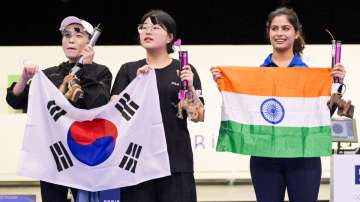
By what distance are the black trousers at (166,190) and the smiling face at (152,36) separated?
2.02 ft

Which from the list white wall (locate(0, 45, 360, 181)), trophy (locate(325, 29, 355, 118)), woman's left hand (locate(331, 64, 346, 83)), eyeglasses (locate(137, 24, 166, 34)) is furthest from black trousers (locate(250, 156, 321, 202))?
white wall (locate(0, 45, 360, 181))

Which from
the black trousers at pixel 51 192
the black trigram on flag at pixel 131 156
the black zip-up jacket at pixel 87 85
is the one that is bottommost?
the black trousers at pixel 51 192

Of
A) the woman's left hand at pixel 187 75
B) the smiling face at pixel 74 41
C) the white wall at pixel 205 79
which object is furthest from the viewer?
the white wall at pixel 205 79

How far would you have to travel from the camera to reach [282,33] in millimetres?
3617

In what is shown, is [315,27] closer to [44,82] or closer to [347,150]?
[347,150]

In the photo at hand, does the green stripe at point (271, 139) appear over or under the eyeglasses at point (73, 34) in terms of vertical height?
under

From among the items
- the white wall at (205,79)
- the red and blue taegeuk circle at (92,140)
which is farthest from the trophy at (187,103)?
the white wall at (205,79)

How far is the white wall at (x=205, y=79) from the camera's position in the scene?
18.1ft

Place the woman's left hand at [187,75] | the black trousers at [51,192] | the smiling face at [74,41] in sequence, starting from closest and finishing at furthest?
1. the woman's left hand at [187,75]
2. the black trousers at [51,192]
3. the smiling face at [74,41]

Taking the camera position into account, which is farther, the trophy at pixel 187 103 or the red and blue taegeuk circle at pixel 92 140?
the red and blue taegeuk circle at pixel 92 140

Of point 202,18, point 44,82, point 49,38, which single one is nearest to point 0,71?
point 49,38

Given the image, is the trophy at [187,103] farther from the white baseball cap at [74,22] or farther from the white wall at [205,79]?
the white wall at [205,79]

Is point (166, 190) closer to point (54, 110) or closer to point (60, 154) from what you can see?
point (60, 154)

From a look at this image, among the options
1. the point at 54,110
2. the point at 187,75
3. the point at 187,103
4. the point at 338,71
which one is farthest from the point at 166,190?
the point at 338,71
